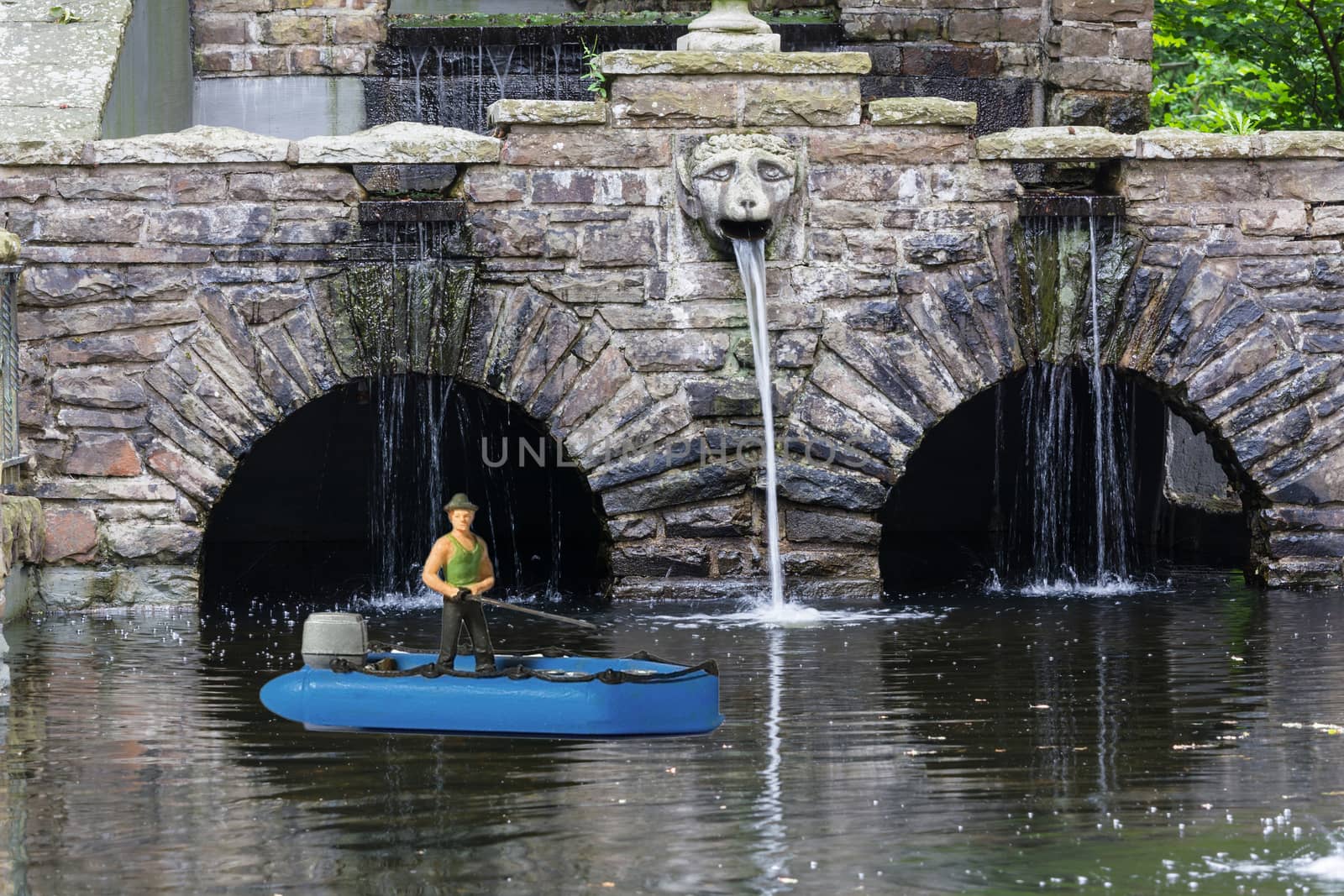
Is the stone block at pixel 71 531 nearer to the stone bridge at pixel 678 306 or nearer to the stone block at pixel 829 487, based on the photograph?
the stone bridge at pixel 678 306

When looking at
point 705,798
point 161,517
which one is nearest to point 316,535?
point 161,517

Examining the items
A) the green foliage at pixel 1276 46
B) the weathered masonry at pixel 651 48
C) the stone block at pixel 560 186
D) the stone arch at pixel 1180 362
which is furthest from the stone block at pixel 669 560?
the green foliage at pixel 1276 46

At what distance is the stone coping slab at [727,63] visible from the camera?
39.0 ft

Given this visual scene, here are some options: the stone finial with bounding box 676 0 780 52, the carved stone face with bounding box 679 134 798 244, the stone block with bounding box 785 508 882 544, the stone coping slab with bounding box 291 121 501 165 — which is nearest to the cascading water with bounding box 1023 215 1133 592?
the stone block with bounding box 785 508 882 544

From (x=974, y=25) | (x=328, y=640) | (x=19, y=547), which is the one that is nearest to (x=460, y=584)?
(x=328, y=640)

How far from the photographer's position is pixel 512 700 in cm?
782

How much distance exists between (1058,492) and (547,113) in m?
6.43

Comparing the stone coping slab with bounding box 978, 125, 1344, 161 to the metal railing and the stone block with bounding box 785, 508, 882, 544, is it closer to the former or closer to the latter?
the stone block with bounding box 785, 508, 882, 544

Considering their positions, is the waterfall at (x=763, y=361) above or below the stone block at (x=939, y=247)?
below

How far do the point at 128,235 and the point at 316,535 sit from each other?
612 centimetres

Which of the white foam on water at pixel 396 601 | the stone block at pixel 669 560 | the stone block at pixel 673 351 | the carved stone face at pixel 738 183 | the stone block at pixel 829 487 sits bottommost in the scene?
the white foam on water at pixel 396 601

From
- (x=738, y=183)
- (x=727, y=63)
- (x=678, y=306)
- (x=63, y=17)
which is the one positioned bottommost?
(x=678, y=306)

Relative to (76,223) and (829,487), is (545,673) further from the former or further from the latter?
(76,223)

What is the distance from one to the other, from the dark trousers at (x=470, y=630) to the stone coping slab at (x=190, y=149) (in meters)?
4.18
